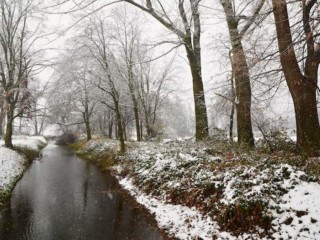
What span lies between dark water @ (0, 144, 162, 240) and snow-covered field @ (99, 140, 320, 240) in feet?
2.70

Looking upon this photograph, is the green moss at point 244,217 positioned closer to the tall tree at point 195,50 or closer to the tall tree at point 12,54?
the tall tree at point 195,50

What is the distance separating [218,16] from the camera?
1175 centimetres

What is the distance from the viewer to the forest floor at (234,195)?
6160 mm

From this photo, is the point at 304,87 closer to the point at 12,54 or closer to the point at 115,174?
the point at 115,174

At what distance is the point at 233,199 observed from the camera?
23.2 ft

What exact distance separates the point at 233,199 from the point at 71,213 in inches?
202

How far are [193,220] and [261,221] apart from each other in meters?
1.89

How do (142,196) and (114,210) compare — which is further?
(142,196)

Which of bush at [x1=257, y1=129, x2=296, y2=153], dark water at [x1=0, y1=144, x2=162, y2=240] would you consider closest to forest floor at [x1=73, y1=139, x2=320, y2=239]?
bush at [x1=257, y1=129, x2=296, y2=153]

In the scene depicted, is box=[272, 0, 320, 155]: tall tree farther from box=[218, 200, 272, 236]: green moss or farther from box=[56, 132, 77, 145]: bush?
box=[56, 132, 77, 145]: bush

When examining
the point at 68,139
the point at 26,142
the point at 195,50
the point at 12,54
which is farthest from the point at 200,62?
the point at 68,139

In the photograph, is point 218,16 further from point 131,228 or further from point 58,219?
point 58,219

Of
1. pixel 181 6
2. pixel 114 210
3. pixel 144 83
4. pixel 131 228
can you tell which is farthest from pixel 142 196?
pixel 144 83

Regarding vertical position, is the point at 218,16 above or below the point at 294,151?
above
